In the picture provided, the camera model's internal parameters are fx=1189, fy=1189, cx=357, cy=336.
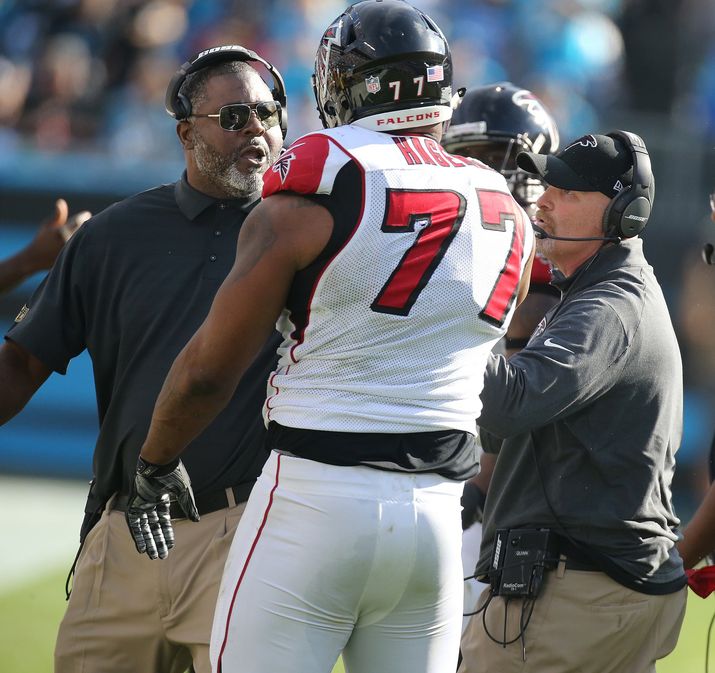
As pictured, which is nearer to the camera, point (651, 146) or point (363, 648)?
point (363, 648)

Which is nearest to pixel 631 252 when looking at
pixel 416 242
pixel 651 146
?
pixel 416 242

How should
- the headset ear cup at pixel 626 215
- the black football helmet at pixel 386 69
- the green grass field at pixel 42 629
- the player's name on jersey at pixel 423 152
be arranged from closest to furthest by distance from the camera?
the player's name on jersey at pixel 423 152 → the black football helmet at pixel 386 69 → the headset ear cup at pixel 626 215 → the green grass field at pixel 42 629

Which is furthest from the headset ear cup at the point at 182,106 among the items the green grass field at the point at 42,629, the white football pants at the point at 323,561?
the green grass field at the point at 42,629

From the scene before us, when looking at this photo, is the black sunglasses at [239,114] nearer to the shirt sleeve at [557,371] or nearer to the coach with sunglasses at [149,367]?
the coach with sunglasses at [149,367]

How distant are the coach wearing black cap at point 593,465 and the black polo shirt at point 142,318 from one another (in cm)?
76

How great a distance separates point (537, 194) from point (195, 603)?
208 centimetres

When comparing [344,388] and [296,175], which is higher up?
[296,175]

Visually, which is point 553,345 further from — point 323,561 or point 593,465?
point 323,561

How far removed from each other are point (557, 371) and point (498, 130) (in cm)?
196

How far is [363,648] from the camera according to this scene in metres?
2.51

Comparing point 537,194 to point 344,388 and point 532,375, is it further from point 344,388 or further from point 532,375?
point 344,388

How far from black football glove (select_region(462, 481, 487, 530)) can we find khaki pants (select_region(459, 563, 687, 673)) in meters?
0.88

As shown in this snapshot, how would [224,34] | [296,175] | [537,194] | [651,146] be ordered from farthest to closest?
[224,34]
[651,146]
[537,194]
[296,175]

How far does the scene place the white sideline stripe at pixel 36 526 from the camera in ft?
22.4
